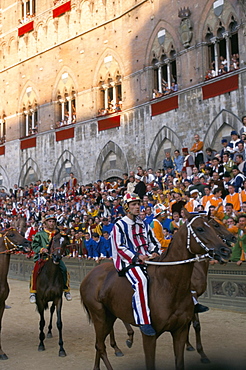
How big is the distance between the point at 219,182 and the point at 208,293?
419 cm

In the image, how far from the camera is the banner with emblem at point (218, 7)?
2266 centimetres

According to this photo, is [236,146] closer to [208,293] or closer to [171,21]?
[208,293]

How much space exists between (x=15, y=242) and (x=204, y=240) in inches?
176

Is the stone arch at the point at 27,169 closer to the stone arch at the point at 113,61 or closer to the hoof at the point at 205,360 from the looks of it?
the stone arch at the point at 113,61

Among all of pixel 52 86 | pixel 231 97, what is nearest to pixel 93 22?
pixel 52 86

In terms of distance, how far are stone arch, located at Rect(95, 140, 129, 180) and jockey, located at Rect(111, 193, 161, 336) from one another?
21965 millimetres

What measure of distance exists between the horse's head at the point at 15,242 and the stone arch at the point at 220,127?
48.6 ft

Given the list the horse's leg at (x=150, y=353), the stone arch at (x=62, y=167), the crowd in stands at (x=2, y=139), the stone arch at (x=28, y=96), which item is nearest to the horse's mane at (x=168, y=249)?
the horse's leg at (x=150, y=353)

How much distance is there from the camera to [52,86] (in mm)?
35125

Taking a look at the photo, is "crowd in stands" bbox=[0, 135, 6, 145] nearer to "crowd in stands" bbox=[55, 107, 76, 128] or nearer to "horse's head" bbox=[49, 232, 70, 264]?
"crowd in stands" bbox=[55, 107, 76, 128]

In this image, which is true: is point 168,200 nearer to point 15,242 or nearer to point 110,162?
point 15,242

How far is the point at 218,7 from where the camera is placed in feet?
74.8

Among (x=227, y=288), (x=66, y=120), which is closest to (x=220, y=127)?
(x=227, y=288)

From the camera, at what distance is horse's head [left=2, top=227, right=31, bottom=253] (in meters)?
9.03
